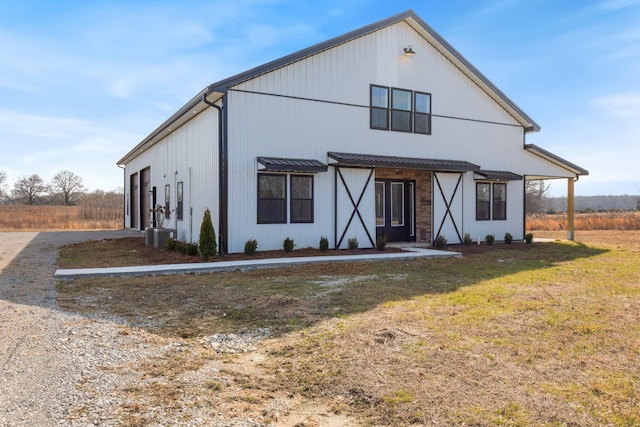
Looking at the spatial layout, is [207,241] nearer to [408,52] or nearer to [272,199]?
[272,199]

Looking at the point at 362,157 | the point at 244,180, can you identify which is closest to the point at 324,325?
the point at 244,180

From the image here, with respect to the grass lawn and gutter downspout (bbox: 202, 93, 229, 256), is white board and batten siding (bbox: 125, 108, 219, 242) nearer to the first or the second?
gutter downspout (bbox: 202, 93, 229, 256)

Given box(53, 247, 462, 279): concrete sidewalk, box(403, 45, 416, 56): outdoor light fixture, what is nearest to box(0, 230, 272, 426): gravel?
box(53, 247, 462, 279): concrete sidewalk

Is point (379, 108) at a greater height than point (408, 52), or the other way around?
point (408, 52)

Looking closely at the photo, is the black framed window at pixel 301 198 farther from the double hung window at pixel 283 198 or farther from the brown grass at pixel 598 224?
the brown grass at pixel 598 224

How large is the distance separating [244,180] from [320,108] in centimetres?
314

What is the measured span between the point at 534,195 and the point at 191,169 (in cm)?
4316

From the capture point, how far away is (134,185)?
26.0m

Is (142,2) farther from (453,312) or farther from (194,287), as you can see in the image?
(453,312)

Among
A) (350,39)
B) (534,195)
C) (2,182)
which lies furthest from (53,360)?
(2,182)

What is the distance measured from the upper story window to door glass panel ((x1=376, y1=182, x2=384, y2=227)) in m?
1.98

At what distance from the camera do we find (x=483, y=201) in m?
16.5

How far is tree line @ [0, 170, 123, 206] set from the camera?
58.8 meters

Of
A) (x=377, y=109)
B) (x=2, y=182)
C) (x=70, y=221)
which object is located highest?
(x=2, y=182)
